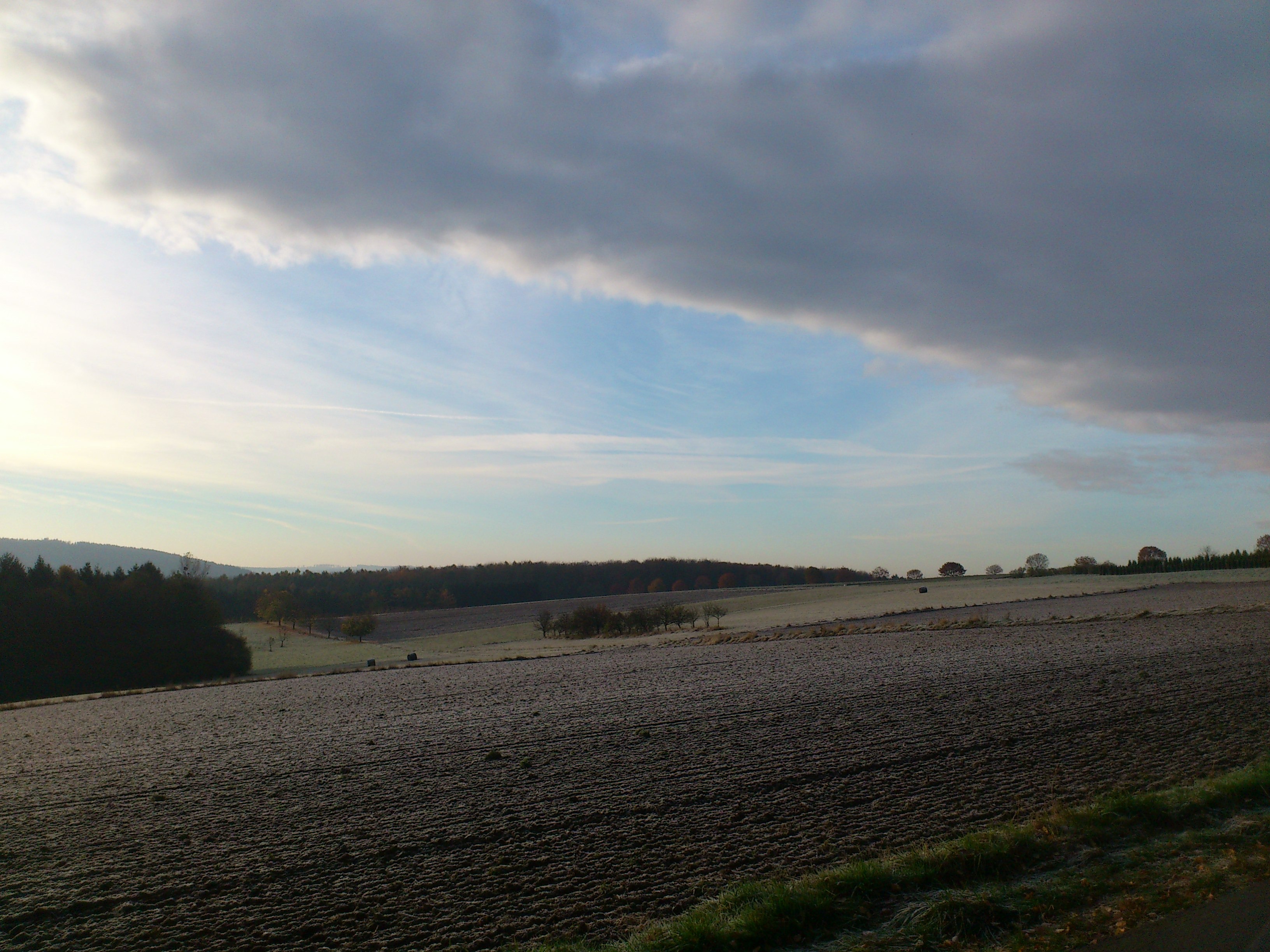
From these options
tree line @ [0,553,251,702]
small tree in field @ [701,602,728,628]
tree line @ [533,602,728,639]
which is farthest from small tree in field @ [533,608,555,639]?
tree line @ [0,553,251,702]

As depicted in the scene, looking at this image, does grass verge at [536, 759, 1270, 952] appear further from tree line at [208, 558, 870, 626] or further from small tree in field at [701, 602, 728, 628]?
tree line at [208, 558, 870, 626]

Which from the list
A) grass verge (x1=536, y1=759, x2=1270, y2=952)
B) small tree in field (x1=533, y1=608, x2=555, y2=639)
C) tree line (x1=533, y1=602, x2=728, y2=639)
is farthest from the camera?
small tree in field (x1=533, y1=608, x2=555, y2=639)

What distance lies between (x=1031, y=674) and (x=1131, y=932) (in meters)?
15.7

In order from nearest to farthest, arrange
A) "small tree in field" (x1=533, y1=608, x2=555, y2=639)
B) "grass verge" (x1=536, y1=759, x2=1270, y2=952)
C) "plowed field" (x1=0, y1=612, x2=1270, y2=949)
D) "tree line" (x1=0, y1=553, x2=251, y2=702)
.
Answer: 1. "grass verge" (x1=536, y1=759, x2=1270, y2=952)
2. "plowed field" (x1=0, y1=612, x2=1270, y2=949)
3. "tree line" (x1=0, y1=553, x2=251, y2=702)
4. "small tree in field" (x1=533, y1=608, x2=555, y2=639)

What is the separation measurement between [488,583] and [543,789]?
150203mm

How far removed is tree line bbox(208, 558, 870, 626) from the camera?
138 m

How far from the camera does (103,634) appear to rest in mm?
63219

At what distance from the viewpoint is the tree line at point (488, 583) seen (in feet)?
451

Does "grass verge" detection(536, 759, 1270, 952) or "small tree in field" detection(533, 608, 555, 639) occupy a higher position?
"grass verge" detection(536, 759, 1270, 952)

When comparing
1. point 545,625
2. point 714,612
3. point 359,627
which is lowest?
point 359,627

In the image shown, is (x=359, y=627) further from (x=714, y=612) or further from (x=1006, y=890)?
(x=1006, y=890)

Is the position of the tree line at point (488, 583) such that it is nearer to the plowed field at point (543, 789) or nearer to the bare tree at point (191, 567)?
the bare tree at point (191, 567)

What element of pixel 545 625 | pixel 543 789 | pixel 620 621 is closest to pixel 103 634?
pixel 545 625

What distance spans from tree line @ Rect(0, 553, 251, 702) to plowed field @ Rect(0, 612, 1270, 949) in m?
46.1
